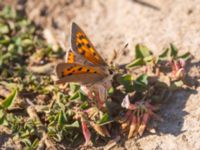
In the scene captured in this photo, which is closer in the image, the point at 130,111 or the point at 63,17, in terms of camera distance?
the point at 130,111

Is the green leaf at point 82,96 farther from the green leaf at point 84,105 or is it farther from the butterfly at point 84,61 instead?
the butterfly at point 84,61

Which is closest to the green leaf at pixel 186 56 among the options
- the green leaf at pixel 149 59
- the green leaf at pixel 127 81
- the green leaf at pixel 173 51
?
the green leaf at pixel 173 51

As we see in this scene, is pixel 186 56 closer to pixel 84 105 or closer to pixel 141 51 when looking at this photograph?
pixel 141 51

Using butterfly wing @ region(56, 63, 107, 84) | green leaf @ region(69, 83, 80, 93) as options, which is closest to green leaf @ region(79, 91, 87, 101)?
green leaf @ region(69, 83, 80, 93)

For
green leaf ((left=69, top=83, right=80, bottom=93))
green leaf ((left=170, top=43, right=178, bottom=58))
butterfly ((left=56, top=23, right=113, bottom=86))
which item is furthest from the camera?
green leaf ((left=170, top=43, right=178, bottom=58))

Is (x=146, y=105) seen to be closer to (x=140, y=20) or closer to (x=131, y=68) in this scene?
(x=131, y=68)

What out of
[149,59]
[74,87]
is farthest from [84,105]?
[149,59]

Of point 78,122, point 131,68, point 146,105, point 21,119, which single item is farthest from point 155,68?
point 21,119

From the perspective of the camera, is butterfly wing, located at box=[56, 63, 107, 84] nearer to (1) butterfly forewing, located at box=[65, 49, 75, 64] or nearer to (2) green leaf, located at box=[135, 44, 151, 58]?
(1) butterfly forewing, located at box=[65, 49, 75, 64]
